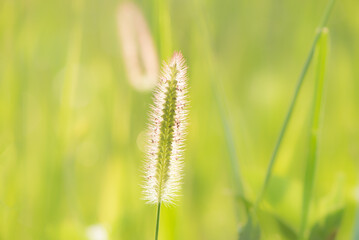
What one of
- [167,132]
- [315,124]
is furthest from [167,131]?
[315,124]

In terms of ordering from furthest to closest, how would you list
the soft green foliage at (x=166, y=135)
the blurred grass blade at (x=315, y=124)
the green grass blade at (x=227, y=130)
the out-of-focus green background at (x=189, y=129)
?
the out-of-focus green background at (x=189, y=129) → the green grass blade at (x=227, y=130) → the blurred grass blade at (x=315, y=124) → the soft green foliage at (x=166, y=135)

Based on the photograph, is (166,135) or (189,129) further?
(189,129)

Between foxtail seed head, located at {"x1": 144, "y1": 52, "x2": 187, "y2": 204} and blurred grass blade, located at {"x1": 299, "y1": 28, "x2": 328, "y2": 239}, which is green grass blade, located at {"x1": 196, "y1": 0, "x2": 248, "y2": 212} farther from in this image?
foxtail seed head, located at {"x1": 144, "y1": 52, "x2": 187, "y2": 204}

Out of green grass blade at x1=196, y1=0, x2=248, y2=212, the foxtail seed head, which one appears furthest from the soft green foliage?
green grass blade at x1=196, y1=0, x2=248, y2=212

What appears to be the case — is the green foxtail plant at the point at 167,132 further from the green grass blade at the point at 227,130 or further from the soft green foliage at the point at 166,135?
the green grass blade at the point at 227,130

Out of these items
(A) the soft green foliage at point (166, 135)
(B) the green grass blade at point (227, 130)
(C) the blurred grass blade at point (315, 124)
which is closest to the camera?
(A) the soft green foliage at point (166, 135)

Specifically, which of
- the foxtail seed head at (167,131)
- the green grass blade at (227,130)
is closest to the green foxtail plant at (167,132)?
the foxtail seed head at (167,131)

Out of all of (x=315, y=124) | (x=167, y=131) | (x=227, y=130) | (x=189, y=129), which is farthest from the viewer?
(x=189, y=129)

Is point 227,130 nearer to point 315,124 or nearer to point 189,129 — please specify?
point 315,124

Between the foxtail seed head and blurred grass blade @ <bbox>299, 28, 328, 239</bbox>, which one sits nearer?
the foxtail seed head
